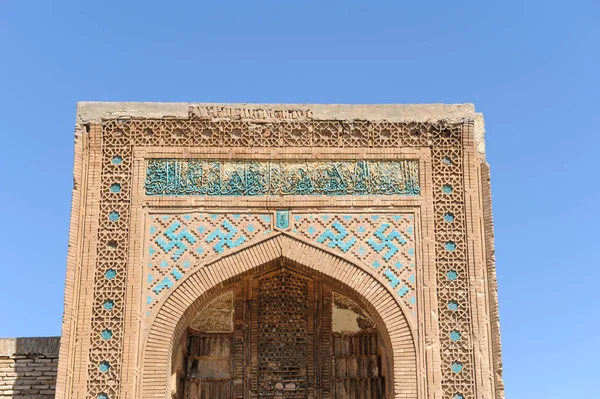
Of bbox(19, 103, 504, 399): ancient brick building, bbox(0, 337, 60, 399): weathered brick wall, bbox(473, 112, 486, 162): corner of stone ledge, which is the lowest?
bbox(0, 337, 60, 399): weathered brick wall

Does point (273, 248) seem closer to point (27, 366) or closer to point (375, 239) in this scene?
point (375, 239)

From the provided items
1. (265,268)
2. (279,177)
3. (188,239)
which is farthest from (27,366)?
(279,177)

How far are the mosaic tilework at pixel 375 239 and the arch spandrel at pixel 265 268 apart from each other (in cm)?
11

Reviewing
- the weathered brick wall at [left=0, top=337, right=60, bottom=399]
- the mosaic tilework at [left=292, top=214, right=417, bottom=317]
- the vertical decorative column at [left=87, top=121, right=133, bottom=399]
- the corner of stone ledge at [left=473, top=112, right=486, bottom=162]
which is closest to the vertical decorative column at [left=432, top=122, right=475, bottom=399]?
the corner of stone ledge at [left=473, top=112, right=486, bottom=162]

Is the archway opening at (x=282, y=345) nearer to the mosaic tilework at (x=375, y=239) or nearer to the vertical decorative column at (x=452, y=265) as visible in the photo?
the mosaic tilework at (x=375, y=239)

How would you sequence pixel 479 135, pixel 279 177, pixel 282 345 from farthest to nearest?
pixel 282 345 → pixel 479 135 → pixel 279 177

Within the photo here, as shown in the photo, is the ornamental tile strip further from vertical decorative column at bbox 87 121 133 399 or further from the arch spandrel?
the arch spandrel

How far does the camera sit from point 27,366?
39.8 feet

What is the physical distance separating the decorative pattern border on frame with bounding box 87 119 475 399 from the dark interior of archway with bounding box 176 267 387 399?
1144 millimetres

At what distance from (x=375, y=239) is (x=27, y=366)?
154 inches

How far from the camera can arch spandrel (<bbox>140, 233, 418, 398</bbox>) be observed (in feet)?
35.5

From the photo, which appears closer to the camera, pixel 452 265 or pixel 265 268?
pixel 452 265

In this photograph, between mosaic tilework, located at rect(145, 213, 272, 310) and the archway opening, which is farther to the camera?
the archway opening

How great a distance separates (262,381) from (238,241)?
166 cm
